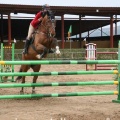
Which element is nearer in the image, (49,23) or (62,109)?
(62,109)

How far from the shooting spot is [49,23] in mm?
8141

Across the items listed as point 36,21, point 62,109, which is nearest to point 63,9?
point 36,21

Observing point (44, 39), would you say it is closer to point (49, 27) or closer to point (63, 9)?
point (49, 27)

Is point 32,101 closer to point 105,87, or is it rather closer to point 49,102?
point 49,102

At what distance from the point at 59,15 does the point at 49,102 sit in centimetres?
2233

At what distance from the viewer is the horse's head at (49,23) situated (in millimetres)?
8109

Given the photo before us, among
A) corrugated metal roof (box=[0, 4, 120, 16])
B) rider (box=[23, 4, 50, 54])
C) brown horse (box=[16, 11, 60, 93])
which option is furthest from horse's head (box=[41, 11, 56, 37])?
corrugated metal roof (box=[0, 4, 120, 16])

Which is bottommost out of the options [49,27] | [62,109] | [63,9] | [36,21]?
[62,109]

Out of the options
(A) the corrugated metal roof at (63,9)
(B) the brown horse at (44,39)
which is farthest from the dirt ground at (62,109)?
(A) the corrugated metal roof at (63,9)

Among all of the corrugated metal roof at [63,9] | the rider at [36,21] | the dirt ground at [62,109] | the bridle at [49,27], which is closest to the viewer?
the dirt ground at [62,109]

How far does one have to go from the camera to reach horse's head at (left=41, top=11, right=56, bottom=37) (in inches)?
319

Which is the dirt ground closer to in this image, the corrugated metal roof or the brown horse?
the brown horse

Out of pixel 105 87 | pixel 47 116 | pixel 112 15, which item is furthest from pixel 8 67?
pixel 112 15

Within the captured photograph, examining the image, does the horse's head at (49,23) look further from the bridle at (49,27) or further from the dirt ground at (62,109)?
the dirt ground at (62,109)
